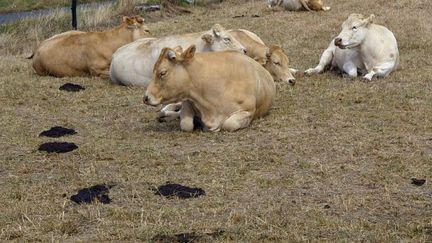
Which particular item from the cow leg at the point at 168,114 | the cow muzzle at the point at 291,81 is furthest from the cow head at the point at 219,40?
the cow leg at the point at 168,114

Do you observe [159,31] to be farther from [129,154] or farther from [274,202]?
[274,202]

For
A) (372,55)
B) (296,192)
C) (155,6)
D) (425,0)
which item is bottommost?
(155,6)

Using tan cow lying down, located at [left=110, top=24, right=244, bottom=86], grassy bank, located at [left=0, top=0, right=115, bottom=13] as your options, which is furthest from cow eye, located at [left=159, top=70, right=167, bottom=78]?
grassy bank, located at [left=0, top=0, right=115, bottom=13]

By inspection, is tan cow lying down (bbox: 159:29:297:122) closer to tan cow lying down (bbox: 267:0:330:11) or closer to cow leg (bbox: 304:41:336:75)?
cow leg (bbox: 304:41:336:75)

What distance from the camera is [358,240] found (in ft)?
16.3

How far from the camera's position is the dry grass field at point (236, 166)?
17.3 feet

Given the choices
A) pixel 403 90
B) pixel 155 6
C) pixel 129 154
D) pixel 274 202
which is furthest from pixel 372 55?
pixel 155 6

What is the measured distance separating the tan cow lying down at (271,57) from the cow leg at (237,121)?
2510 mm

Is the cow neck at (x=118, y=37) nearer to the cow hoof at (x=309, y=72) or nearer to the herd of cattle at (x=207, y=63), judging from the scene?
the herd of cattle at (x=207, y=63)

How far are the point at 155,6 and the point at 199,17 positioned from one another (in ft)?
7.58

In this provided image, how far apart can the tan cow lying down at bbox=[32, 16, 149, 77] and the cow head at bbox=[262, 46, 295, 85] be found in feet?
8.15

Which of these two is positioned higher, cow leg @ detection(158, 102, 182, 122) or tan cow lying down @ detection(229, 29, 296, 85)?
cow leg @ detection(158, 102, 182, 122)

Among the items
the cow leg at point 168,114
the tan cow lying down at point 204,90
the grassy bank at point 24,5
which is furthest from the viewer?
the grassy bank at point 24,5

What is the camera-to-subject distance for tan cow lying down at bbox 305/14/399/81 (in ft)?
35.8
